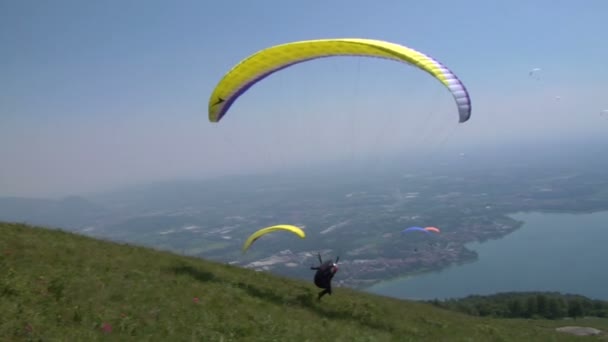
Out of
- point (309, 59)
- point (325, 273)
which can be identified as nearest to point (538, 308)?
point (325, 273)

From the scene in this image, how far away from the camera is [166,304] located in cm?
1101

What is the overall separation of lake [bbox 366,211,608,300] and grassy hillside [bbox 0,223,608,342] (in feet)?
215

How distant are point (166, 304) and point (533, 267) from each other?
110 metres

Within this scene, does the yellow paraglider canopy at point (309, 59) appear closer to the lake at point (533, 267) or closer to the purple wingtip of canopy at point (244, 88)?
the purple wingtip of canopy at point (244, 88)

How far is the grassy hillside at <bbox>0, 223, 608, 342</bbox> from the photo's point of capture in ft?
29.4

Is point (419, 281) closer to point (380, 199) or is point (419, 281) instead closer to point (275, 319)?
point (380, 199)

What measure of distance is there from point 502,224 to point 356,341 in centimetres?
14135

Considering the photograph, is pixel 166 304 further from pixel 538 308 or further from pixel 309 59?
pixel 538 308

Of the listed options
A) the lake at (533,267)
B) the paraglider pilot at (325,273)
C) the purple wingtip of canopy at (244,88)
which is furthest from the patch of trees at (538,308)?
the lake at (533,267)

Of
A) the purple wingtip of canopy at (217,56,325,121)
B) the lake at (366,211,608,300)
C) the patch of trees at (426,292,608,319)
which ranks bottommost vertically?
the lake at (366,211,608,300)

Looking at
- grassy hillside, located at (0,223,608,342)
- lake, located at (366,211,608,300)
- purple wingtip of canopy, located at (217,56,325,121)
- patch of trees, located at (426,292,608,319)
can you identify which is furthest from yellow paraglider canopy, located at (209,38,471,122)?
lake, located at (366,211,608,300)

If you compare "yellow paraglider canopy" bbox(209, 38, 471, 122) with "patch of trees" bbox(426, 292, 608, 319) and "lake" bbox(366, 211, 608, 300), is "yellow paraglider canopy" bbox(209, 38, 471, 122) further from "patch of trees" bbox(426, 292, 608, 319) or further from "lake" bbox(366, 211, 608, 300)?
"lake" bbox(366, 211, 608, 300)

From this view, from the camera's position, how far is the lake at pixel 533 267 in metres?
84.6

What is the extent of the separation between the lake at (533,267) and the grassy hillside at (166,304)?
215 ft
